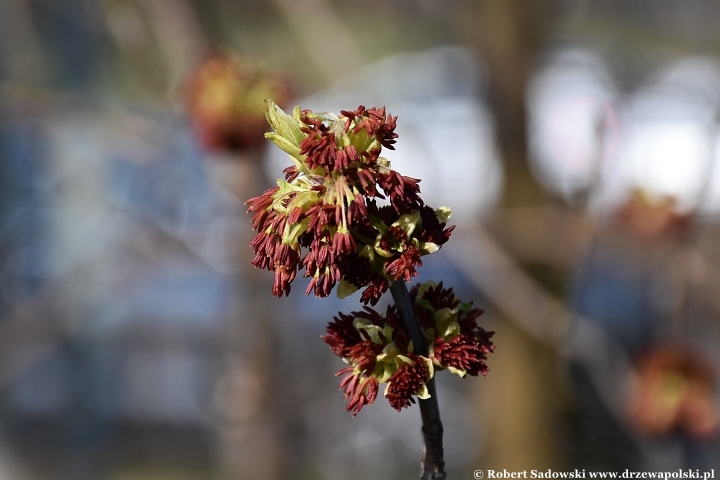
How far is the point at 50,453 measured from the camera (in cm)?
489

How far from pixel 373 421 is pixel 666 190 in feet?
10.6

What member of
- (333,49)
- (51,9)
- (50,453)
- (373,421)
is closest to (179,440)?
(50,453)

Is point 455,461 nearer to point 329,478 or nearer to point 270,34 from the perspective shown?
point 329,478

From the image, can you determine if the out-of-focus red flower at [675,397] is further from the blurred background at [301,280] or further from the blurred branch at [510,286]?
the blurred branch at [510,286]

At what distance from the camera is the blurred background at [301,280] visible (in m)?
2.34

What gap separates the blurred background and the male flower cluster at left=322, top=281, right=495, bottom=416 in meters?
1.15

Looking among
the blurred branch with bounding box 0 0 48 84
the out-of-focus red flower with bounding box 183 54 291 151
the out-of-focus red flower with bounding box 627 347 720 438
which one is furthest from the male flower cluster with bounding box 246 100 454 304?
the blurred branch with bounding box 0 0 48 84

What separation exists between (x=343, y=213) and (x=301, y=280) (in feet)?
11.6

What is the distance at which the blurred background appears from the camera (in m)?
2.34

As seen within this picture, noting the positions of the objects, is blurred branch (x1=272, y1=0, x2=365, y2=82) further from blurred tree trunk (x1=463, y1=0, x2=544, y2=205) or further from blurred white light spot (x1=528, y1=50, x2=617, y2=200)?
blurred white light spot (x1=528, y1=50, x2=617, y2=200)

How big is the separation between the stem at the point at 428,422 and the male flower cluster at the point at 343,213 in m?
0.02

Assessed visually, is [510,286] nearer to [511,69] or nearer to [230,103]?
[511,69]

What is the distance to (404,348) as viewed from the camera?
0.64 m

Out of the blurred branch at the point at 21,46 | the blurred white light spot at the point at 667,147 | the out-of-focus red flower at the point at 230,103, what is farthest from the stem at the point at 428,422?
the blurred white light spot at the point at 667,147
